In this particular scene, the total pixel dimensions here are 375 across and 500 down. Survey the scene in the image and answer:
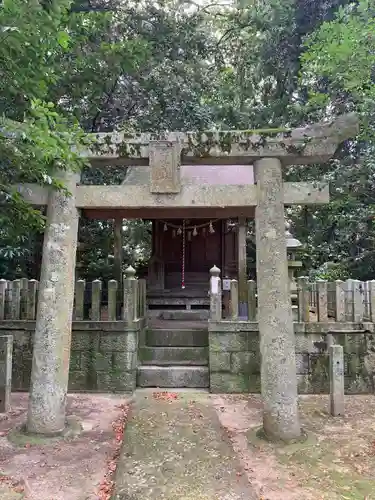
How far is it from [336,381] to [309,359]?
50.8 inches

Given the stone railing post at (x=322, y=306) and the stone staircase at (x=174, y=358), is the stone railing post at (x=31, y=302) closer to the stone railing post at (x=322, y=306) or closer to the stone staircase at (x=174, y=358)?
the stone staircase at (x=174, y=358)

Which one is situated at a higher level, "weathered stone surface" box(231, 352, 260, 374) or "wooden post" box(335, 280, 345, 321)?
"wooden post" box(335, 280, 345, 321)

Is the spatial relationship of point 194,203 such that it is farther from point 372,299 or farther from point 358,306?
point 372,299

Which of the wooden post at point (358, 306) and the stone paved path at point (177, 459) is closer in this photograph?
the stone paved path at point (177, 459)

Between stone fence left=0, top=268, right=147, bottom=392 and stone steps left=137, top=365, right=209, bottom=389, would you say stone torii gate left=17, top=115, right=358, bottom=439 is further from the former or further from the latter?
stone steps left=137, top=365, right=209, bottom=389

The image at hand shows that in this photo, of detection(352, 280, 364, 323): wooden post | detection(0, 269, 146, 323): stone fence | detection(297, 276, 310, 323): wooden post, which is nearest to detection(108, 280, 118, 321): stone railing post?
detection(0, 269, 146, 323): stone fence

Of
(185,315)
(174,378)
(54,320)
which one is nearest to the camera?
(54,320)

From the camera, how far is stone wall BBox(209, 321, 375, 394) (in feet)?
22.2

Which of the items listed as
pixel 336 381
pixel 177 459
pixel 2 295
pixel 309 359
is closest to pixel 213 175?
pixel 309 359

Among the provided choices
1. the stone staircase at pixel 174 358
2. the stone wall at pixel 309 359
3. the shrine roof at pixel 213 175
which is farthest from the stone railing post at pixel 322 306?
the shrine roof at pixel 213 175

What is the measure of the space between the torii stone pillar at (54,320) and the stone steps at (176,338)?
316 centimetres

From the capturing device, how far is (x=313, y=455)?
4191 mm

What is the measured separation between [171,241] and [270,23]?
324 inches

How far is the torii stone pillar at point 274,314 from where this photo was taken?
4590mm
